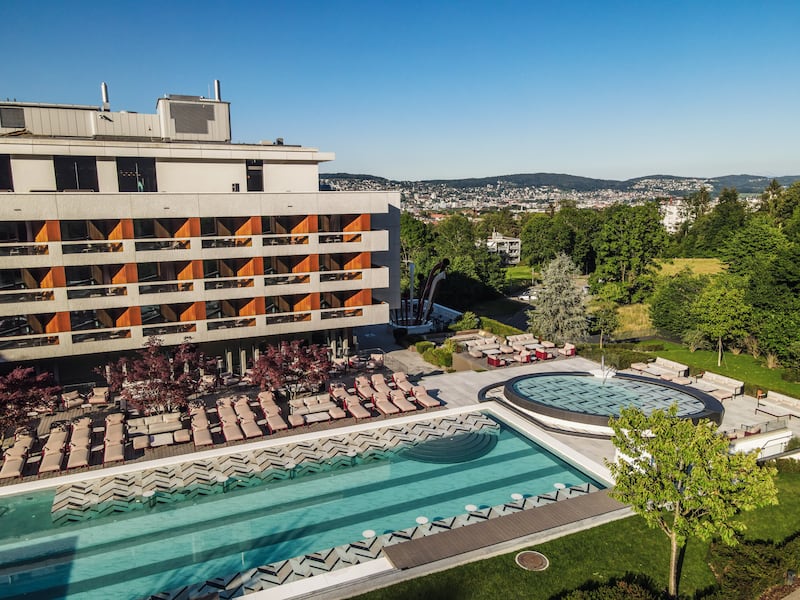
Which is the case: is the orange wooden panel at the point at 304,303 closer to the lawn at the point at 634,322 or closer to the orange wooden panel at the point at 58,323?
the orange wooden panel at the point at 58,323

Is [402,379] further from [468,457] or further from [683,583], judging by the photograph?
[683,583]

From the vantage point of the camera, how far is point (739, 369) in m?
36.5

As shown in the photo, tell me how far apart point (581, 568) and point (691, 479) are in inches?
181

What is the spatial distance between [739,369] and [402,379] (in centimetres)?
2316

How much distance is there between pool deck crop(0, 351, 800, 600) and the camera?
15.2 m

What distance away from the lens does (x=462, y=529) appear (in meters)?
17.5

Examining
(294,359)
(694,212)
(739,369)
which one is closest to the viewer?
(294,359)

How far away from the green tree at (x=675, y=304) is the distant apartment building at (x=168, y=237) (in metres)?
25.0

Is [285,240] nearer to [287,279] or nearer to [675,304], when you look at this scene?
[287,279]

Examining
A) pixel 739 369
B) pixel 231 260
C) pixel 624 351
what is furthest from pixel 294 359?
pixel 739 369

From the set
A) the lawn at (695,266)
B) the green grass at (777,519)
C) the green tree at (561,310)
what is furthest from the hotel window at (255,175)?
the lawn at (695,266)

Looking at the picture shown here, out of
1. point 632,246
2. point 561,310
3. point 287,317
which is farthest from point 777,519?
point 632,246

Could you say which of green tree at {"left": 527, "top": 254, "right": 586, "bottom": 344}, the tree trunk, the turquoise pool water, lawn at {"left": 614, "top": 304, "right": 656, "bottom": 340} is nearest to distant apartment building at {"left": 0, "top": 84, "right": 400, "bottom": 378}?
the turquoise pool water

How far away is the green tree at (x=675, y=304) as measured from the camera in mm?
44688
